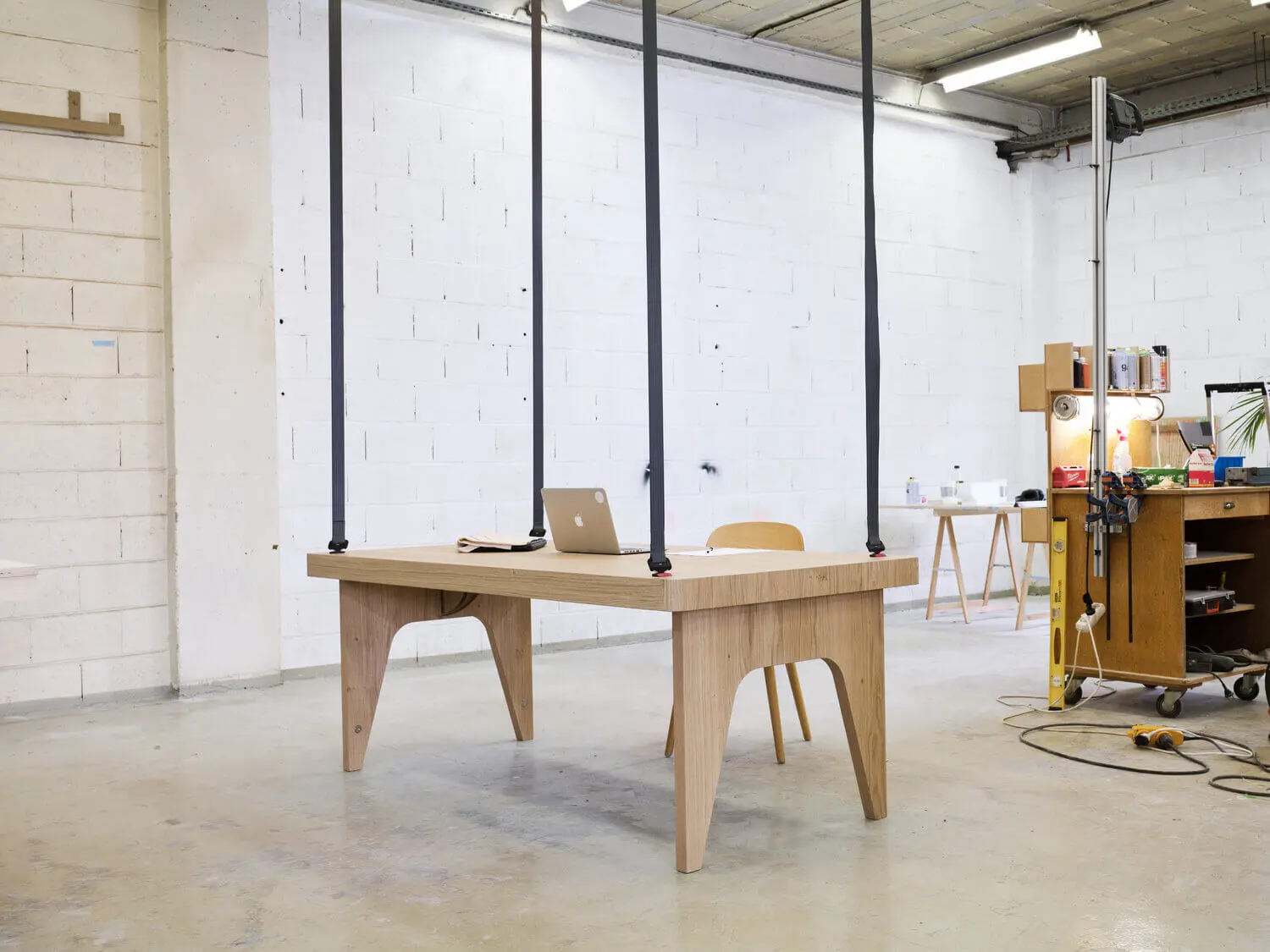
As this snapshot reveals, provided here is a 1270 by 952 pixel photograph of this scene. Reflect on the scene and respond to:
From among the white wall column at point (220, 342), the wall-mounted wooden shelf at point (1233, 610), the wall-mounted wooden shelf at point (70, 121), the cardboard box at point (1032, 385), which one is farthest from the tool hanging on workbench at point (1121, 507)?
the wall-mounted wooden shelf at point (70, 121)

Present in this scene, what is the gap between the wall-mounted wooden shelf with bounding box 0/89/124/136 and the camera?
15.9ft

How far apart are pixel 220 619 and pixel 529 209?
2557mm

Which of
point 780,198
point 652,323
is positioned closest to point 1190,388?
point 780,198

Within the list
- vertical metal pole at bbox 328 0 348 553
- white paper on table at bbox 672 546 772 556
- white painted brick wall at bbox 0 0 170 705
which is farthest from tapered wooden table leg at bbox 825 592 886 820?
white painted brick wall at bbox 0 0 170 705

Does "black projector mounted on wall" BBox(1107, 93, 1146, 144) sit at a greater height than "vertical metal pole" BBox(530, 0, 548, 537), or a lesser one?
greater

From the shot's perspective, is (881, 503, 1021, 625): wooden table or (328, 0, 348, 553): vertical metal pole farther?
(881, 503, 1021, 625): wooden table

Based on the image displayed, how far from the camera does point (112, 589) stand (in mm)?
5078

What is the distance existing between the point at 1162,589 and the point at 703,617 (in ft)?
8.27

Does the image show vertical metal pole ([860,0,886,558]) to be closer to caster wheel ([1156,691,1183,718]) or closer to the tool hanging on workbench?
the tool hanging on workbench

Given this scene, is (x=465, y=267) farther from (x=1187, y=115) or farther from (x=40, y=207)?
(x=1187, y=115)

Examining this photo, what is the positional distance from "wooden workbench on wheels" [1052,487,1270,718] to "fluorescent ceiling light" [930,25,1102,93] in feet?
11.2

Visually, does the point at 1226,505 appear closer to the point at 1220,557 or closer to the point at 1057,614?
the point at 1220,557

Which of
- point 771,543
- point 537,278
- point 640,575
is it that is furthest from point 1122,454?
point 640,575

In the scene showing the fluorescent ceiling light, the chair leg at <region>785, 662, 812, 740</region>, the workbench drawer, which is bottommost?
the chair leg at <region>785, 662, 812, 740</region>
